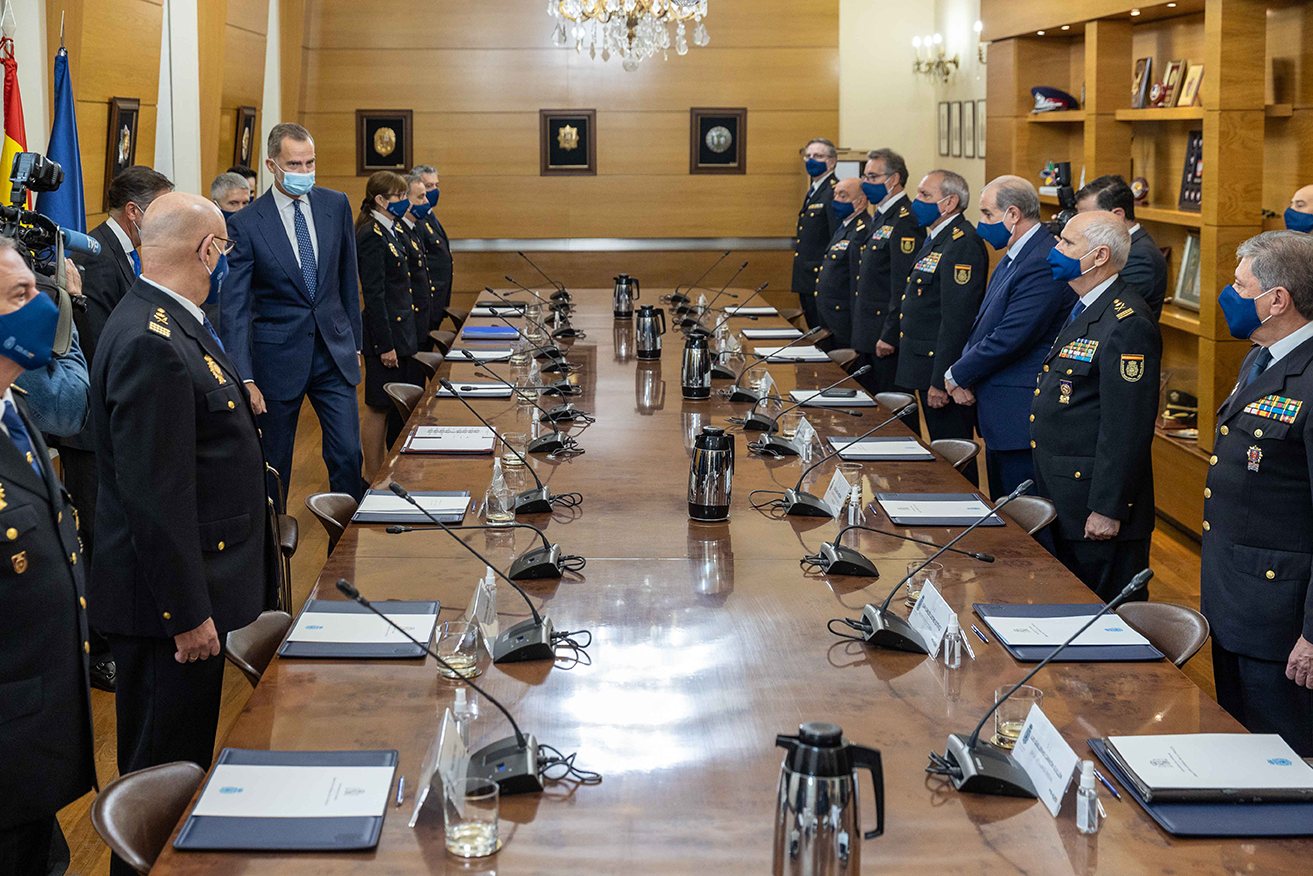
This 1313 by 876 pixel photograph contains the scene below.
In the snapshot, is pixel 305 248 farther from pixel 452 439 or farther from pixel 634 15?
pixel 634 15

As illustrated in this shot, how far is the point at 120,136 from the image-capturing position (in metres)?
6.25

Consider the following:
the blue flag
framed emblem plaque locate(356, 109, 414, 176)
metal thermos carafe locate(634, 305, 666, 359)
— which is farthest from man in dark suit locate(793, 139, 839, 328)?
the blue flag

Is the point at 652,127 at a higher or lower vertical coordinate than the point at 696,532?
higher

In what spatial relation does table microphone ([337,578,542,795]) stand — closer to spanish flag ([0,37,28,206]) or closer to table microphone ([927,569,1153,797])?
table microphone ([927,569,1153,797])

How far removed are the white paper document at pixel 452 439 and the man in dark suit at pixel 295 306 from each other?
34.9 inches

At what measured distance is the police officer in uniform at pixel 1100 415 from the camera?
3.96 meters

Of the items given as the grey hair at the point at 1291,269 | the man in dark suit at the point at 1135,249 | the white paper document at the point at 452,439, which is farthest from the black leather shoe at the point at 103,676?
the man in dark suit at the point at 1135,249

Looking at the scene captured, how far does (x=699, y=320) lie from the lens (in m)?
7.61

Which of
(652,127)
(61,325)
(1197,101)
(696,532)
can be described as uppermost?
(652,127)

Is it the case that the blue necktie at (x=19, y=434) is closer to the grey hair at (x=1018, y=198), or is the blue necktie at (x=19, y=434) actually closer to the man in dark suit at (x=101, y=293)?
the man in dark suit at (x=101, y=293)

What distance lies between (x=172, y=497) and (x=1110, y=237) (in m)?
3.05

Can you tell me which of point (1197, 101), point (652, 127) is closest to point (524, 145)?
point (652, 127)

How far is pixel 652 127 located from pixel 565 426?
7.66 m

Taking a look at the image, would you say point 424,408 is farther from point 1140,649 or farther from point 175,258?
point 1140,649
